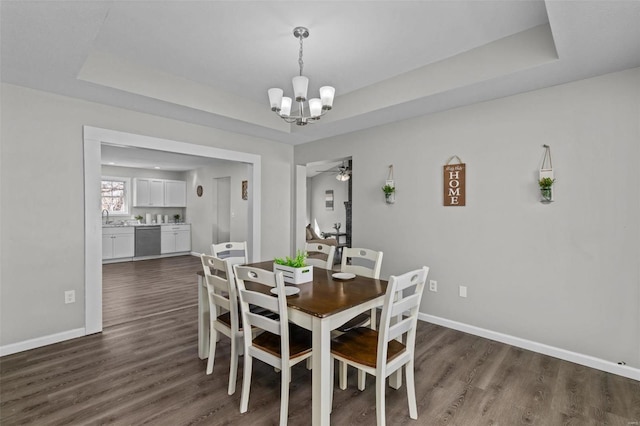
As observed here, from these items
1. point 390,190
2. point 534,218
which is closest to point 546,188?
point 534,218

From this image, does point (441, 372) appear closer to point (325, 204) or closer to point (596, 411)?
point (596, 411)

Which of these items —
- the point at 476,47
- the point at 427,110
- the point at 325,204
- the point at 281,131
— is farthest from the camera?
the point at 325,204

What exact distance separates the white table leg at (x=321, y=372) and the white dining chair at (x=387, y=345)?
0.20 metres

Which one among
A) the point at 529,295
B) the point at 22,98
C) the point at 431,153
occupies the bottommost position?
the point at 529,295

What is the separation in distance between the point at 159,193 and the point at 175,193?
1.41ft

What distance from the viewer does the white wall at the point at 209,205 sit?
767 cm

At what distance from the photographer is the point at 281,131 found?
450cm

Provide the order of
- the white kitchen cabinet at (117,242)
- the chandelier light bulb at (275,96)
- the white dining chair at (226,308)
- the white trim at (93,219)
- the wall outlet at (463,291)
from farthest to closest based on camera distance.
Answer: the white kitchen cabinet at (117,242) → the wall outlet at (463,291) → the white trim at (93,219) → the chandelier light bulb at (275,96) → the white dining chair at (226,308)

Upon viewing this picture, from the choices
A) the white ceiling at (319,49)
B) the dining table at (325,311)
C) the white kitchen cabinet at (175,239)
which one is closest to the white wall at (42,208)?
the white ceiling at (319,49)

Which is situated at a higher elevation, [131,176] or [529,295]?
[131,176]

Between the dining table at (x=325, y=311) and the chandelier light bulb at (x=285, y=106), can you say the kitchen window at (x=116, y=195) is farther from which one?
the dining table at (x=325, y=311)

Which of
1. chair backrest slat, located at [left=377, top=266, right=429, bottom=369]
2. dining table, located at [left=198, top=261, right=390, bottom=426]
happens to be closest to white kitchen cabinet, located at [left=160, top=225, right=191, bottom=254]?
dining table, located at [left=198, top=261, right=390, bottom=426]

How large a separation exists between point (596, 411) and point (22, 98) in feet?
17.0

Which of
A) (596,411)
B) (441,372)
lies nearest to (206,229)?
(441,372)
